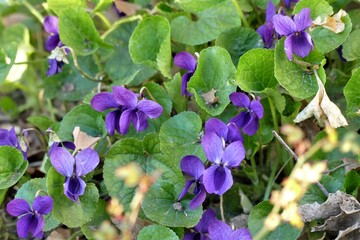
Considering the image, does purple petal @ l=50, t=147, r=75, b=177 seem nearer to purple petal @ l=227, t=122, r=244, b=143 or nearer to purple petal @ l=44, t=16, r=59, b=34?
purple petal @ l=227, t=122, r=244, b=143

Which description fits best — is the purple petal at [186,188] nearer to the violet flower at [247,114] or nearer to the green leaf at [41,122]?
the violet flower at [247,114]

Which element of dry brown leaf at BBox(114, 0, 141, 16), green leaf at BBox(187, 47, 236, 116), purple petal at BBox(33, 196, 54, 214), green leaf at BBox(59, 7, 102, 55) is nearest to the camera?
purple petal at BBox(33, 196, 54, 214)

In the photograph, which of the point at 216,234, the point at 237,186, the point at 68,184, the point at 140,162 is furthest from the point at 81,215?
Answer: the point at 237,186

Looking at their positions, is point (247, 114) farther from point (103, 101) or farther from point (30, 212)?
point (30, 212)

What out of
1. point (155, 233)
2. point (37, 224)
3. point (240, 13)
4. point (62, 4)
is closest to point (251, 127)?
point (155, 233)

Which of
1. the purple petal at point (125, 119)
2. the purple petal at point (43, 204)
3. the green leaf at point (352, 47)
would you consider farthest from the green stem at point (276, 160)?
the purple petal at point (43, 204)

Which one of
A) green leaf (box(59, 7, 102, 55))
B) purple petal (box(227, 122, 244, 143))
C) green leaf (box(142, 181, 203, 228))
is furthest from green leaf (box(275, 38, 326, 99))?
green leaf (box(59, 7, 102, 55))
